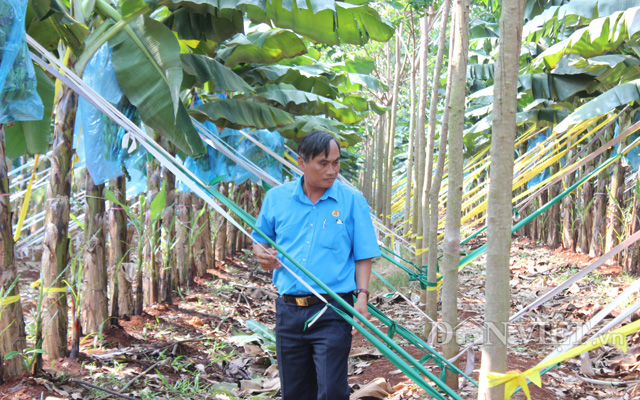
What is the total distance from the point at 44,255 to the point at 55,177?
19.5 inches

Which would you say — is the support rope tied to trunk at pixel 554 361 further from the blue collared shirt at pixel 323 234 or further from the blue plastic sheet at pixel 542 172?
the blue plastic sheet at pixel 542 172

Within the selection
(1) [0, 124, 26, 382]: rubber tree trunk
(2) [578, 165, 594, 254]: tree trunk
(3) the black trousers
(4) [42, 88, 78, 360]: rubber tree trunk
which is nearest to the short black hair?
(3) the black trousers

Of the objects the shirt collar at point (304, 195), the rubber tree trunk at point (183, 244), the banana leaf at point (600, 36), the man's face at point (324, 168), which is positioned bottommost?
the rubber tree trunk at point (183, 244)

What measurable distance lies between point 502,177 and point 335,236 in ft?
2.46

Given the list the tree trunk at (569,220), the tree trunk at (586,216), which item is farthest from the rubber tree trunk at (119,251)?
the tree trunk at (569,220)

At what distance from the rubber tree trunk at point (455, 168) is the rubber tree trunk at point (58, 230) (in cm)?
232

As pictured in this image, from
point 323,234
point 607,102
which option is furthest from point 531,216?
point 607,102

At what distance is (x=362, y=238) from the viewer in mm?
2348

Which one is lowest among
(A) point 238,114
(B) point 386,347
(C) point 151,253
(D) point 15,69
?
(C) point 151,253

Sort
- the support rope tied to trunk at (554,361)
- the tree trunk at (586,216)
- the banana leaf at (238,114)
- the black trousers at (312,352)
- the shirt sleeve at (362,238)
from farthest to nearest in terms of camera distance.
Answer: the tree trunk at (586,216) → the banana leaf at (238,114) → the shirt sleeve at (362,238) → the black trousers at (312,352) → the support rope tied to trunk at (554,361)

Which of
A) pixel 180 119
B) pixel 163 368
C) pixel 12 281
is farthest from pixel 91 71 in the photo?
pixel 163 368

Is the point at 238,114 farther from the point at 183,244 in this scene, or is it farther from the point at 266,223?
→ the point at 266,223

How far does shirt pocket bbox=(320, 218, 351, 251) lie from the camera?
231 centimetres

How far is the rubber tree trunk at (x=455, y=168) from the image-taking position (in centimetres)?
296
